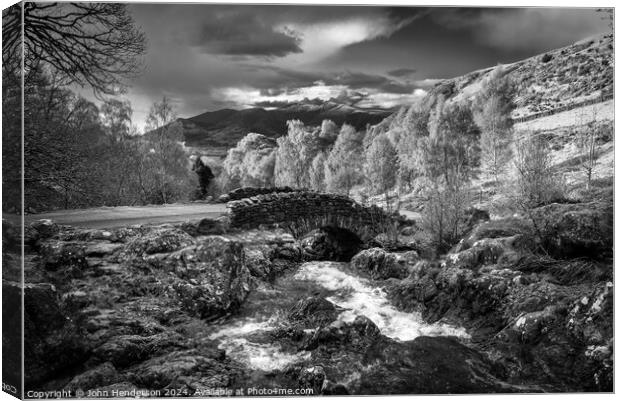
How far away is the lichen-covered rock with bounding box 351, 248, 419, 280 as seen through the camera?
7176 mm

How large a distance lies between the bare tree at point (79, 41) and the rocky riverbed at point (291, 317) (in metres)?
1.83

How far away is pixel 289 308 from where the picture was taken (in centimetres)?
628

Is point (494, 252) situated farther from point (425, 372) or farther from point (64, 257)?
point (64, 257)

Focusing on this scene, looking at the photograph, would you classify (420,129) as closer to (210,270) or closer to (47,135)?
(210,270)

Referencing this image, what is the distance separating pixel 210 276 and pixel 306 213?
1.85 meters

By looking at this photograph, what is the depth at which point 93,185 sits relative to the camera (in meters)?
5.92

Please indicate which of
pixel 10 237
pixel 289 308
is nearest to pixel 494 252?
pixel 289 308

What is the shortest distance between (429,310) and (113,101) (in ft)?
15.9

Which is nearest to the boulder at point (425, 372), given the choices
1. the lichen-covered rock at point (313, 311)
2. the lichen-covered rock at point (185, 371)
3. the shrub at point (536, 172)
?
the lichen-covered rock at point (313, 311)

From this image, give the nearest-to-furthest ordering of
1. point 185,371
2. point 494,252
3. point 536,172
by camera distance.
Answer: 1. point 185,371
2. point 536,172
3. point 494,252

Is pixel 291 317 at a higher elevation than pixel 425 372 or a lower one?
higher

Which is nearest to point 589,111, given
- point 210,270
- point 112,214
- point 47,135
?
point 210,270

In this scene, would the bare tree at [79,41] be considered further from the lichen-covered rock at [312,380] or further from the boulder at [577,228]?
the boulder at [577,228]

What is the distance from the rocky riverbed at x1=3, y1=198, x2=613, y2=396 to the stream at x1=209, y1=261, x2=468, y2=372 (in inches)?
0.7
